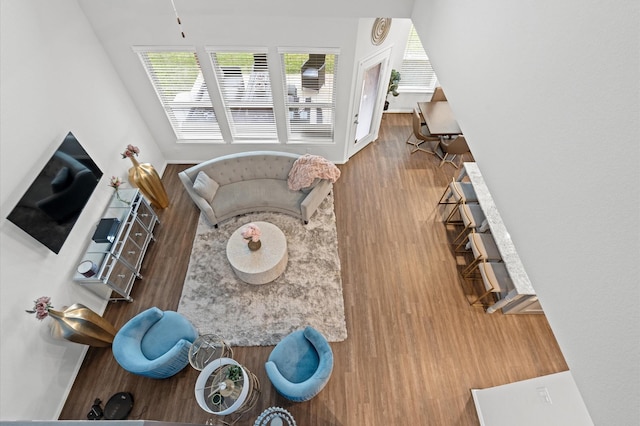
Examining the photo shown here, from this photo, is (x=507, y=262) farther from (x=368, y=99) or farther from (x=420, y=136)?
(x=368, y=99)

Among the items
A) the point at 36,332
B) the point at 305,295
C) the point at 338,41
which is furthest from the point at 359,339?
the point at 338,41

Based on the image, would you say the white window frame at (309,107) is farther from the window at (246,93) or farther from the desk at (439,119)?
Result: the desk at (439,119)

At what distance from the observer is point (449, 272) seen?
17.2 ft

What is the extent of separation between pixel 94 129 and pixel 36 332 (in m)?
2.77

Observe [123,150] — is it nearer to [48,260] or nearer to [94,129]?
[94,129]

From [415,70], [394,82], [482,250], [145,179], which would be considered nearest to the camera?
[482,250]

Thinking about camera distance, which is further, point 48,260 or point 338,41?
point 338,41

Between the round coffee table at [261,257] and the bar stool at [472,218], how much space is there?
2.92 meters

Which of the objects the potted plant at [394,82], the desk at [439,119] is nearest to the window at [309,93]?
the potted plant at [394,82]

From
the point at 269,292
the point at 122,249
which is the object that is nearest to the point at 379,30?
the point at 269,292

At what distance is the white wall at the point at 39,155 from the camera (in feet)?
11.0

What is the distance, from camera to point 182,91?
5.60 m

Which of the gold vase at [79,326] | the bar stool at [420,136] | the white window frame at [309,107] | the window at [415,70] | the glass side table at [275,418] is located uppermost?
the window at [415,70]

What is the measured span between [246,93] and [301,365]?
4.45 m
